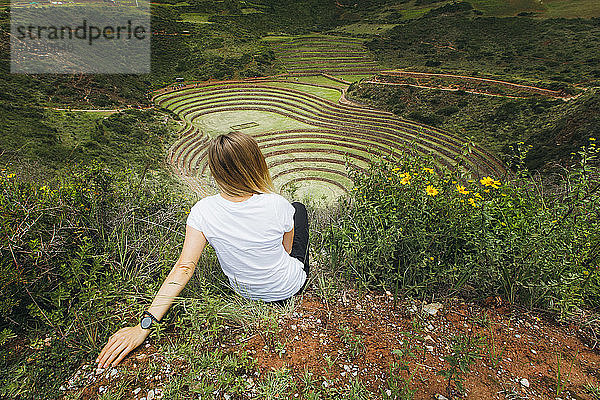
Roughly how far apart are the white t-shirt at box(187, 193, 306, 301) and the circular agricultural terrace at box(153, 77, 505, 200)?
11.6 metres

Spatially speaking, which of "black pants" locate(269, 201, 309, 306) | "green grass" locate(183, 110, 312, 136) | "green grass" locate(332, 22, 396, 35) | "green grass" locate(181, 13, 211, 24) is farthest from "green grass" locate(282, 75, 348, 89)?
"black pants" locate(269, 201, 309, 306)

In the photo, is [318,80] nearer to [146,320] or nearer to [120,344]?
[146,320]

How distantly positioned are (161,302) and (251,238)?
0.62 metres

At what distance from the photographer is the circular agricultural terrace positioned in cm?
1816

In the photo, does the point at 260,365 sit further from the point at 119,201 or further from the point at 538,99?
the point at 538,99

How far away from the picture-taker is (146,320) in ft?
5.38

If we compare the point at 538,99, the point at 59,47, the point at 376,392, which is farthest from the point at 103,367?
the point at 59,47

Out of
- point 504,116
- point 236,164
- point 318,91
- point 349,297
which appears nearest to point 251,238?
point 236,164

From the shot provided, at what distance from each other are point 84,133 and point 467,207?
22.4 meters

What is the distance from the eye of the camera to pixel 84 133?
1870cm

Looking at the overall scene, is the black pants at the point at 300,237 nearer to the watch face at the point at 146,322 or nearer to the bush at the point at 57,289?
the bush at the point at 57,289

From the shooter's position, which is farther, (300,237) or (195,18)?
(195,18)

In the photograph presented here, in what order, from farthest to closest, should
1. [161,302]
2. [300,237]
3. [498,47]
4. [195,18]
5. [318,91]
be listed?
[195,18] → [498,47] → [318,91] → [300,237] → [161,302]

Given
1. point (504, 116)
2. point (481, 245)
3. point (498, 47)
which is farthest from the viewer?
point (498, 47)
